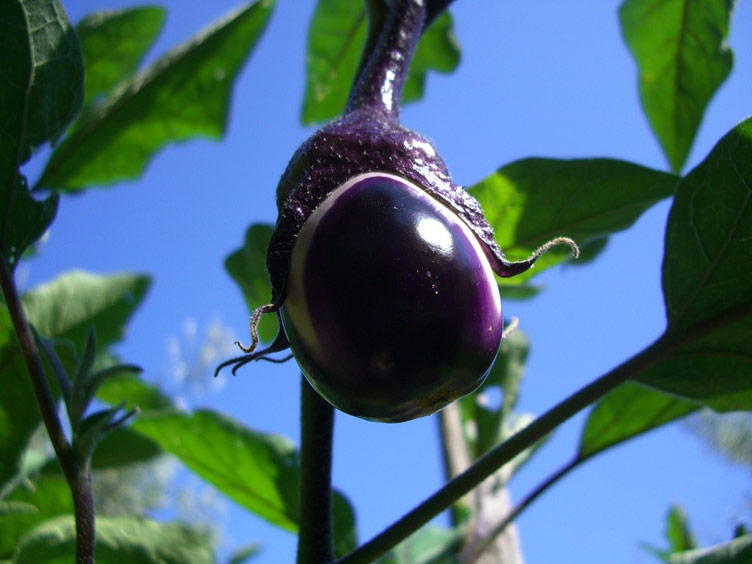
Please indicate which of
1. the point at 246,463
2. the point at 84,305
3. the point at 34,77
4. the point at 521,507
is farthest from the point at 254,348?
the point at 84,305

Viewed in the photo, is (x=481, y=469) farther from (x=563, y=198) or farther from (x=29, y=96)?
(x=29, y=96)

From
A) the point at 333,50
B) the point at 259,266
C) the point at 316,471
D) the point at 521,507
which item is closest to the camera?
the point at 316,471

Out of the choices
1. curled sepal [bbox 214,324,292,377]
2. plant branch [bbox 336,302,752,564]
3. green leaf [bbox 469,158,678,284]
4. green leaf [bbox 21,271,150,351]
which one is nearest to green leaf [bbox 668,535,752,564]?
plant branch [bbox 336,302,752,564]

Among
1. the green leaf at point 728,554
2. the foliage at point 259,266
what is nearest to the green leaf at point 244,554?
the foliage at point 259,266

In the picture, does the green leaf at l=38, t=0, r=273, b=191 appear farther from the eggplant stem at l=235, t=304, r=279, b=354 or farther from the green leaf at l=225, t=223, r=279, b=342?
the eggplant stem at l=235, t=304, r=279, b=354

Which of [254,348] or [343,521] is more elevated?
[254,348]

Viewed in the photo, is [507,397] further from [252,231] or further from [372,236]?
[372,236]
